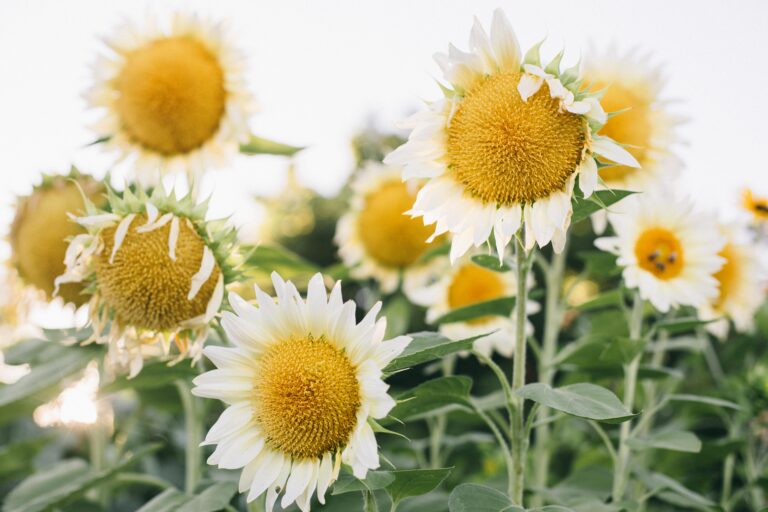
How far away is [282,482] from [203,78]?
0.89 metres

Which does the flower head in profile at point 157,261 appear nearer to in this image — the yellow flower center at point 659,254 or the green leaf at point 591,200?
the green leaf at point 591,200

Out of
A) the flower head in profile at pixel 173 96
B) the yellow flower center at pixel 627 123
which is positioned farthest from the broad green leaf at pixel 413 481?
the flower head in profile at pixel 173 96

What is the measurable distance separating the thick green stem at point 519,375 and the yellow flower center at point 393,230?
0.92 metres

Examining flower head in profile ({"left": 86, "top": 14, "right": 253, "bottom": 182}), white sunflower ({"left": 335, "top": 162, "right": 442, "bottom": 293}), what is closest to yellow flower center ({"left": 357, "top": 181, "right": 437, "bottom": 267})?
white sunflower ({"left": 335, "top": 162, "right": 442, "bottom": 293})

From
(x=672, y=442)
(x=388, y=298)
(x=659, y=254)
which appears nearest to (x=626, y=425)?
(x=672, y=442)

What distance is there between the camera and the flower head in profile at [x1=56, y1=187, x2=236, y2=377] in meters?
0.99

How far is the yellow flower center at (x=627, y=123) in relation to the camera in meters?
1.19

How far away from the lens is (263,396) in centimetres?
82

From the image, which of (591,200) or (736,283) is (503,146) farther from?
(736,283)

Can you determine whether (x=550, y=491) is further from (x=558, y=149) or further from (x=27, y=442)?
(x=27, y=442)

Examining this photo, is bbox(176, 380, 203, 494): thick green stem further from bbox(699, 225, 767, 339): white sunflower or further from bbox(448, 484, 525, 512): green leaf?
bbox(699, 225, 767, 339): white sunflower

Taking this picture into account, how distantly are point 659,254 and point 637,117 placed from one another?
220 mm

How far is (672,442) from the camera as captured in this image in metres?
1.05

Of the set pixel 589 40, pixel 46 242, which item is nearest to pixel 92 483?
pixel 46 242
